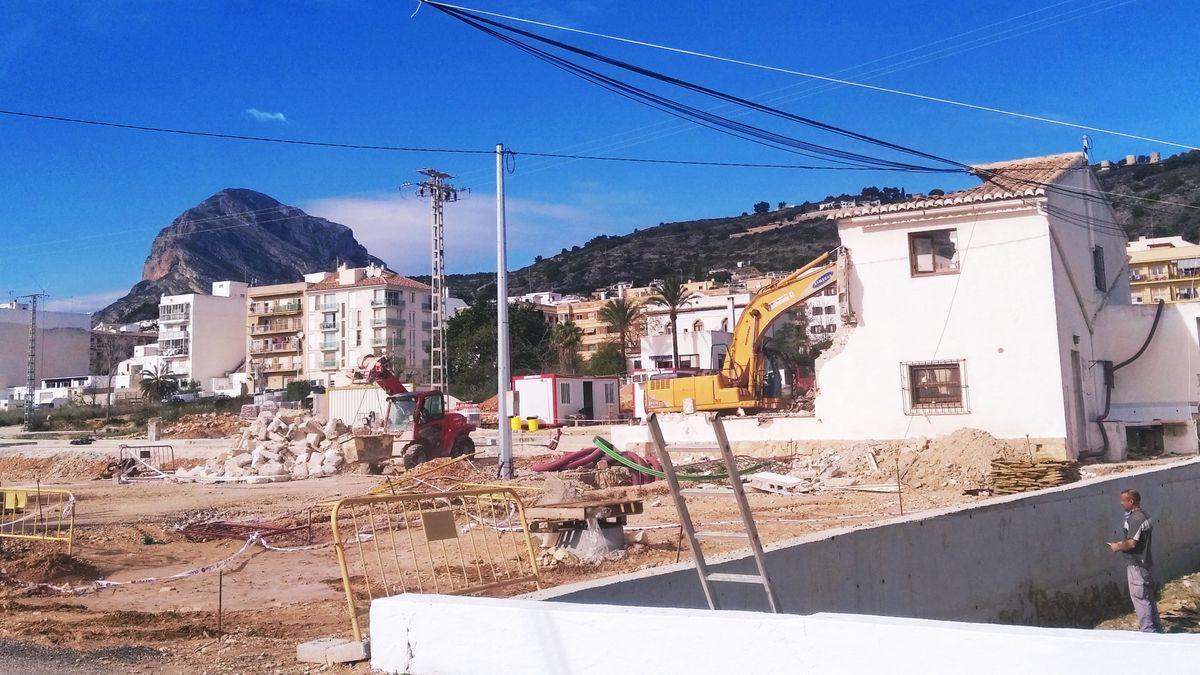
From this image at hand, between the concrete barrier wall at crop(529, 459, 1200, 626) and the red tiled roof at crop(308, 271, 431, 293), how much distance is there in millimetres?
88768

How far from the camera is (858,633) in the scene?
4.36 m

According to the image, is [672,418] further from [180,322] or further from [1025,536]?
[180,322]

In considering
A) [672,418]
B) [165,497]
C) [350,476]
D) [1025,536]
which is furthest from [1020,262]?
[165,497]

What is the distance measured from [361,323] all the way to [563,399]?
50.8 m

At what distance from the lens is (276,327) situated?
105250 mm

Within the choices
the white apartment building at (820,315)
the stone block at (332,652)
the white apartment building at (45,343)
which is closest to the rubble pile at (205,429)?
the stone block at (332,652)

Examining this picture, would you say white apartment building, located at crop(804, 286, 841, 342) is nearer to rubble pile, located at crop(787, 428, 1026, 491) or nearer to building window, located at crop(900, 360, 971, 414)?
building window, located at crop(900, 360, 971, 414)

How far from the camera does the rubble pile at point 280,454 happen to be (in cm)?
3117

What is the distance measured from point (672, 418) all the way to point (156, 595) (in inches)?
696

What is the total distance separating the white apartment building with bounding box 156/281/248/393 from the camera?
111 meters

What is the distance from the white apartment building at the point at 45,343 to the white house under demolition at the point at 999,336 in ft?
355

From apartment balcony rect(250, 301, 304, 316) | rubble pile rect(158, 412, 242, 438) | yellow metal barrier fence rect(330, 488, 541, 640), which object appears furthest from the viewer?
apartment balcony rect(250, 301, 304, 316)

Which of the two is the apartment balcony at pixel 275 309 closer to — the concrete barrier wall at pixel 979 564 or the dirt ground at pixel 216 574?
the dirt ground at pixel 216 574

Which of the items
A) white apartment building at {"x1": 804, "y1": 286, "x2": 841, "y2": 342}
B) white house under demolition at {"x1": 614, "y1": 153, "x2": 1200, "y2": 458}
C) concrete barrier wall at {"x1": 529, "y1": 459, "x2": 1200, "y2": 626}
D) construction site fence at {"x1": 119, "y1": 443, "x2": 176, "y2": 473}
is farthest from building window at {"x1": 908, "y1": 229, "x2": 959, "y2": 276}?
white apartment building at {"x1": 804, "y1": 286, "x2": 841, "y2": 342}
